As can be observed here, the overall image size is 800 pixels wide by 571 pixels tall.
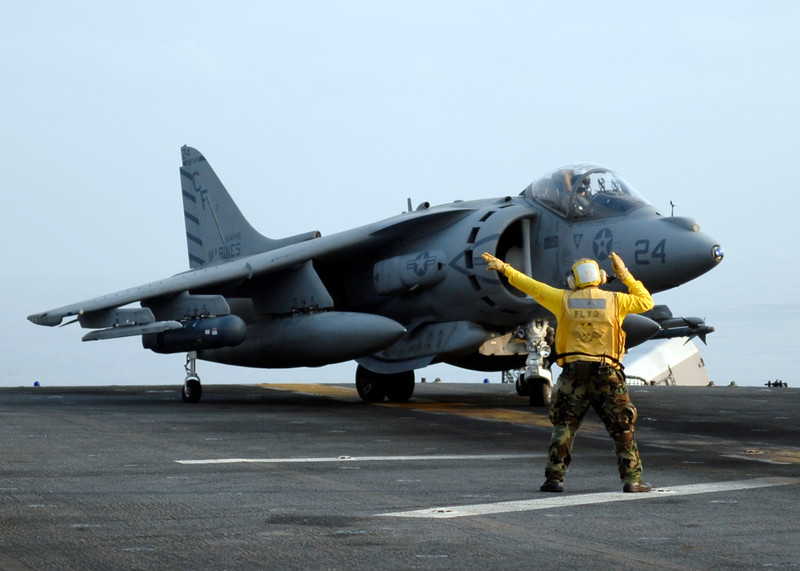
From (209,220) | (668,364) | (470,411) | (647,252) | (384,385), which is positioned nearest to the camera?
(647,252)

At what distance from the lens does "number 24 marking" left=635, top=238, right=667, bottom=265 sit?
15.8 meters

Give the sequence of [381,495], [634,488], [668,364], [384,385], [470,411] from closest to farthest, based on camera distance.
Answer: [381,495]
[634,488]
[470,411]
[384,385]
[668,364]

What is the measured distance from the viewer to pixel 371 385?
20.3 metres

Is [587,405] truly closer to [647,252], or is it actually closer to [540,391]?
[647,252]

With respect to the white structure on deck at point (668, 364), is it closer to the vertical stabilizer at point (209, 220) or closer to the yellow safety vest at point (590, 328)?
the vertical stabilizer at point (209, 220)

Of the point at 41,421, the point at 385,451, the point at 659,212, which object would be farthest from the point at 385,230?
the point at 385,451

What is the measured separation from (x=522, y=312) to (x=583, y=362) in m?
9.35

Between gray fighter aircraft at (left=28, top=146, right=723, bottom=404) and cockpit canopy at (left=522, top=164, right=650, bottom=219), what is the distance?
2cm

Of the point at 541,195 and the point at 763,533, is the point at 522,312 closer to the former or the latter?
the point at 541,195

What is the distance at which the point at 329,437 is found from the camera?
13.3m

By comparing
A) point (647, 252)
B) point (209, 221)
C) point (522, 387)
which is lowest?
point (522, 387)

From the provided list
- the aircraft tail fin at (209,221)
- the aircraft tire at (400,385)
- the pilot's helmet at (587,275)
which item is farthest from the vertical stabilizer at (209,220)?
the pilot's helmet at (587,275)

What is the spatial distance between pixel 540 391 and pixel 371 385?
10.9 feet

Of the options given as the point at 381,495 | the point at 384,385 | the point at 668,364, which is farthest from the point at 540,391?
the point at 668,364
